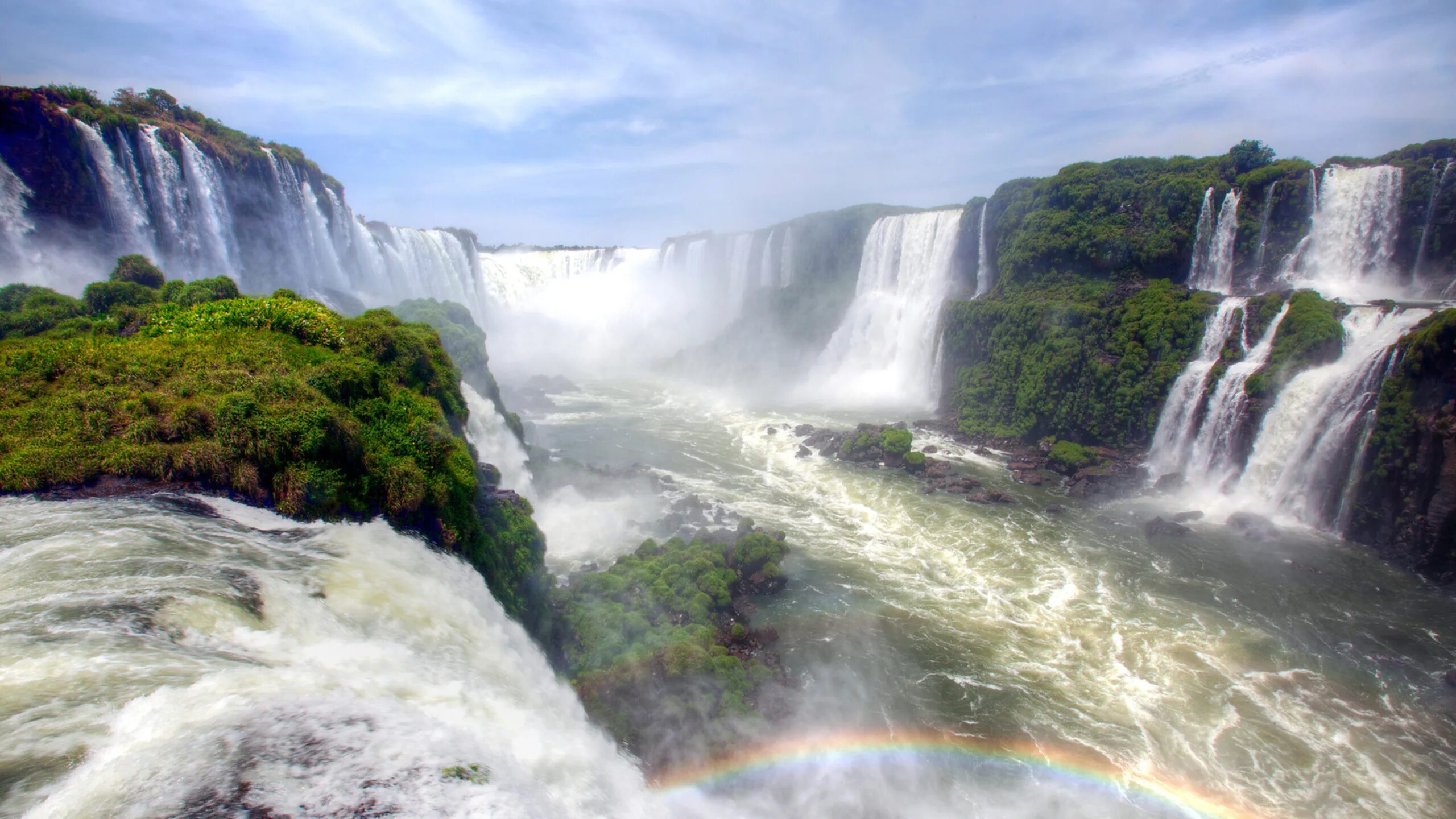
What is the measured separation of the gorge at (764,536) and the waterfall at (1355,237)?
0.10 metres

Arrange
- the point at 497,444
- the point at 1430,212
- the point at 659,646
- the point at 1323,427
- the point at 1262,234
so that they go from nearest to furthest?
the point at 659,646 < the point at 1323,427 < the point at 497,444 < the point at 1430,212 < the point at 1262,234

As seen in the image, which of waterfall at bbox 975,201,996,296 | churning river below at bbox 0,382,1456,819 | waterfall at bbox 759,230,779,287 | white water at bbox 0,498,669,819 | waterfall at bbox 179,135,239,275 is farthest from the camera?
waterfall at bbox 759,230,779,287

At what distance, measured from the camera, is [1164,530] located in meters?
17.8

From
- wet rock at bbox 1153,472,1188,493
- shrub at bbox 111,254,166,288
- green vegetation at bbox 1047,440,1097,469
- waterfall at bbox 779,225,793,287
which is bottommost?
wet rock at bbox 1153,472,1188,493

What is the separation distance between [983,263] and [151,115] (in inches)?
1655

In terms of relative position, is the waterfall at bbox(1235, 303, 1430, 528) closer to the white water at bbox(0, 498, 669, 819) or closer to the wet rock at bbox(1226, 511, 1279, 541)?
the wet rock at bbox(1226, 511, 1279, 541)

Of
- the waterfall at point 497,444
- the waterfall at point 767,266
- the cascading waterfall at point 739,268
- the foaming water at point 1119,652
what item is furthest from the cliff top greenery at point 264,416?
the cascading waterfall at point 739,268

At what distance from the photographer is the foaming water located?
31.6ft

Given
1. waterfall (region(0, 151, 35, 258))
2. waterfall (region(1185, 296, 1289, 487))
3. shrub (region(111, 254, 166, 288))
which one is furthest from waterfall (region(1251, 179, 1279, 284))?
waterfall (region(0, 151, 35, 258))

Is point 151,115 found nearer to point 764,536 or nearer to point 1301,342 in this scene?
point 764,536

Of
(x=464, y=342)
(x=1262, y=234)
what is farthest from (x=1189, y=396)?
(x=464, y=342)

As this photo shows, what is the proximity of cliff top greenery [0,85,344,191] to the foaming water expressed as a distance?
28987 mm

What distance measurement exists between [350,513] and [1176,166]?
34.1 m

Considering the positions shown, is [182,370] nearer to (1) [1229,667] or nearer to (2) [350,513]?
(2) [350,513]
